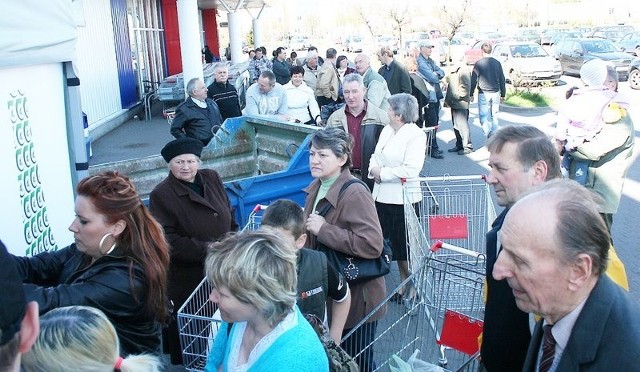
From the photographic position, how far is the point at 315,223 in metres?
3.72

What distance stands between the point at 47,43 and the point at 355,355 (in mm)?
2857

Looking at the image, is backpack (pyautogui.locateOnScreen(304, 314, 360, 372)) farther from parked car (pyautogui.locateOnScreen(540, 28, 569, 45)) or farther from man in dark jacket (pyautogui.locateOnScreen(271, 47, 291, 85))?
parked car (pyautogui.locateOnScreen(540, 28, 569, 45))

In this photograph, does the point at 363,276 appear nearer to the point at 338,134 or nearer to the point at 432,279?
the point at 432,279

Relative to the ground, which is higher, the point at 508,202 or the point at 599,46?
the point at 599,46

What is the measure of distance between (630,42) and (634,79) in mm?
7919

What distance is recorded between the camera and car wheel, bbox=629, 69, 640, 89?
22484 mm

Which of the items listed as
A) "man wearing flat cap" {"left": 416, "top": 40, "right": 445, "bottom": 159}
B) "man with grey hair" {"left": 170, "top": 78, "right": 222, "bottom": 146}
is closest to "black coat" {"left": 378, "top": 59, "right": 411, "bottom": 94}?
"man wearing flat cap" {"left": 416, "top": 40, "right": 445, "bottom": 159}

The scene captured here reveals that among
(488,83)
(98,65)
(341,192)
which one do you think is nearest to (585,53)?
(488,83)

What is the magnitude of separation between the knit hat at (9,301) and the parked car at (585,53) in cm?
2729

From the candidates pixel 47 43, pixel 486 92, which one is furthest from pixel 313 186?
pixel 486 92

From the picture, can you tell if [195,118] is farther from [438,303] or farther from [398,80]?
[398,80]

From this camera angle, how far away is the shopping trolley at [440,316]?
139 inches

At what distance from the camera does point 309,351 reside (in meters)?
2.30

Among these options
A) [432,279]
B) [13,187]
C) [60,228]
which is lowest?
[432,279]
